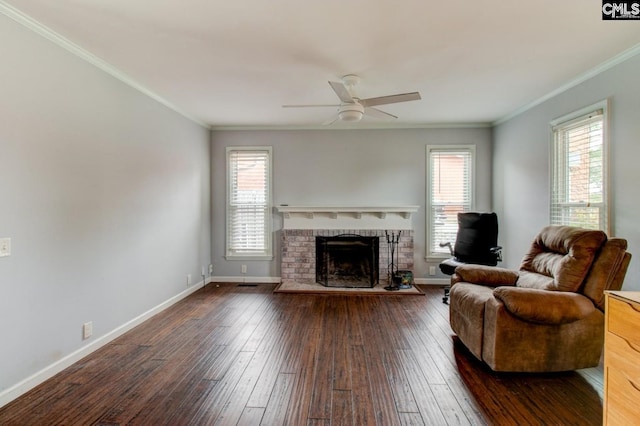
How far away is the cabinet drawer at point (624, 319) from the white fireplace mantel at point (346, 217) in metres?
3.48

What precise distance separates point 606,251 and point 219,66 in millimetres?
3624

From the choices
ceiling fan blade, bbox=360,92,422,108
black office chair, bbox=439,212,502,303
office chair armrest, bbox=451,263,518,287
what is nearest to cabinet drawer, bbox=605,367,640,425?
office chair armrest, bbox=451,263,518,287

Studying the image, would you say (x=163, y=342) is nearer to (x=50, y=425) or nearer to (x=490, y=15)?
(x=50, y=425)

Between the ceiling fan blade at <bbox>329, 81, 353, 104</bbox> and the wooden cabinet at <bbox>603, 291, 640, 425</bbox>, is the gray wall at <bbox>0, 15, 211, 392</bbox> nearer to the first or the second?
the ceiling fan blade at <bbox>329, 81, 353, 104</bbox>

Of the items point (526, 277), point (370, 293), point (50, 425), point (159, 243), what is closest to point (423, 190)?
point (370, 293)

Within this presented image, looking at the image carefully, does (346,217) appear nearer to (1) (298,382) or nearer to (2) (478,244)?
(2) (478,244)

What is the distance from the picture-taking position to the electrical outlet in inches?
107

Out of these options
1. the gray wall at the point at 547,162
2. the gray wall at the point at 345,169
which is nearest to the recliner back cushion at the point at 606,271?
the gray wall at the point at 547,162

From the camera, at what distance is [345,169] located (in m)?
5.19

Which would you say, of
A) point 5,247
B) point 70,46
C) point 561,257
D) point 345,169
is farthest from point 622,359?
point 70,46

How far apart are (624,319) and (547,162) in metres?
2.94

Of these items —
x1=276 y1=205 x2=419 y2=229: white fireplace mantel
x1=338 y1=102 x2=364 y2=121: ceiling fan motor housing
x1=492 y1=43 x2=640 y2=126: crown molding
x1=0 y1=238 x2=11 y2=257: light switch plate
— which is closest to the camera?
x1=0 y1=238 x2=11 y2=257: light switch plate

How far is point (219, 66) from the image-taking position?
9.71ft

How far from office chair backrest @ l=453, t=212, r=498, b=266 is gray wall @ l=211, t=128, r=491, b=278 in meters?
0.91
